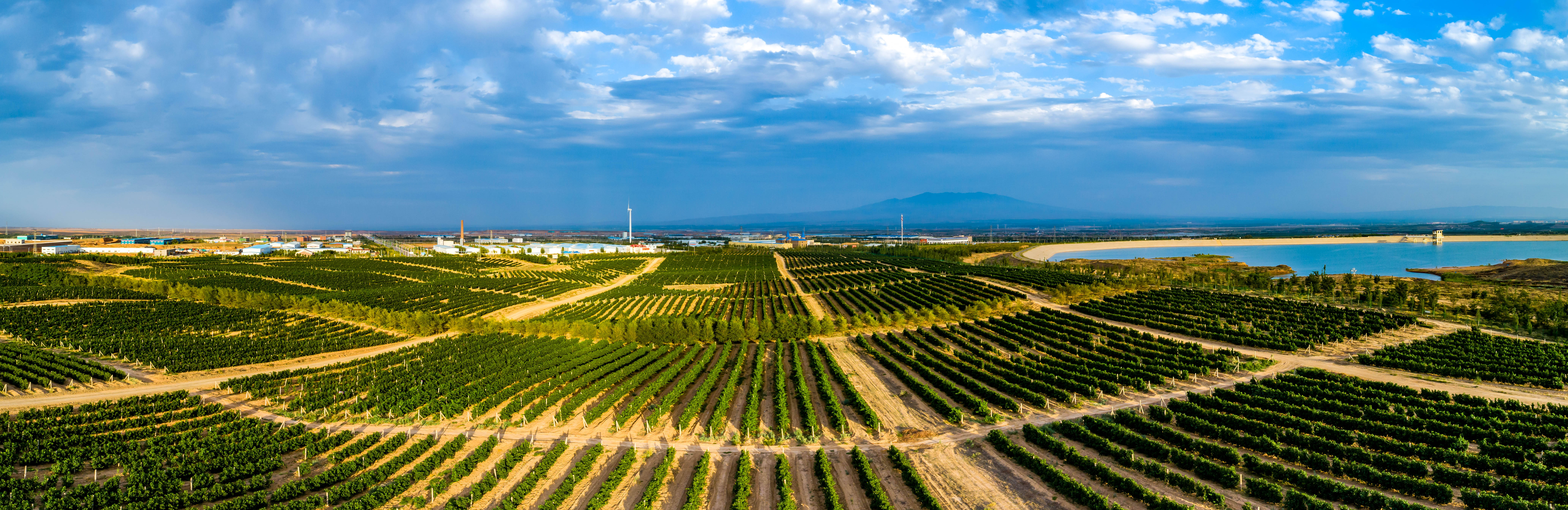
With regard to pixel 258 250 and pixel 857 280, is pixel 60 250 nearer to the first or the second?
pixel 258 250

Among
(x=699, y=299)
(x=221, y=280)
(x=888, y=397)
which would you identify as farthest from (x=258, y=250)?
(x=888, y=397)

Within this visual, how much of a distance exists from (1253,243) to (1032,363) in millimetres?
202355

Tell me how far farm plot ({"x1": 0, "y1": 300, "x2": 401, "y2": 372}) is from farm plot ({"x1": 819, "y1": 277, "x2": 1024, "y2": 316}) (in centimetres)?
4068

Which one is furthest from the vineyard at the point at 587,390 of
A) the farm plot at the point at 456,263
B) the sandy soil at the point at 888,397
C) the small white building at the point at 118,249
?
the small white building at the point at 118,249

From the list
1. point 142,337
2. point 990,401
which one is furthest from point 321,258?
point 990,401

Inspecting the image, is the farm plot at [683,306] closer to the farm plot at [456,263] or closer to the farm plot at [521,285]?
the farm plot at [521,285]

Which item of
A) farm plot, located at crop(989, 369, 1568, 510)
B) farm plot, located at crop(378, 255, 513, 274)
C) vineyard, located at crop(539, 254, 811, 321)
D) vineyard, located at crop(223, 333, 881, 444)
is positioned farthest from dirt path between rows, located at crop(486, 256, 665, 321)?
farm plot, located at crop(989, 369, 1568, 510)

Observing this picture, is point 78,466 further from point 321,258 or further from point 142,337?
point 321,258

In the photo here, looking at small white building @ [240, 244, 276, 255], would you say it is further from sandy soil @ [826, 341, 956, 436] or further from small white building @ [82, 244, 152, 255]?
sandy soil @ [826, 341, 956, 436]

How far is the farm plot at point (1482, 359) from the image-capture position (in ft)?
98.7

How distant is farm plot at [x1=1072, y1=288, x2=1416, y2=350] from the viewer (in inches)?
1619

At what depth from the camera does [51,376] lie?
32.2 metres

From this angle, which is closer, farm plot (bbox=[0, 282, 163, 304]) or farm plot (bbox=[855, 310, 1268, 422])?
farm plot (bbox=[855, 310, 1268, 422])

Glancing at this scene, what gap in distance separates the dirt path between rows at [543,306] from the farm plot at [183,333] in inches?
478
